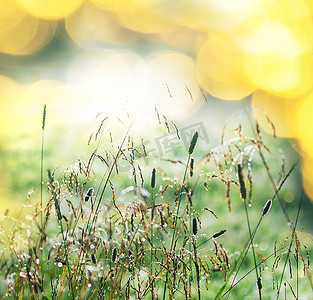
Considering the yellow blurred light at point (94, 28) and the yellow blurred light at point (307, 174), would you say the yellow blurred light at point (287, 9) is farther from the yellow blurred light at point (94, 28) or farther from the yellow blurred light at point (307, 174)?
the yellow blurred light at point (94, 28)

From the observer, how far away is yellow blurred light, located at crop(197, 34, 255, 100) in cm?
542

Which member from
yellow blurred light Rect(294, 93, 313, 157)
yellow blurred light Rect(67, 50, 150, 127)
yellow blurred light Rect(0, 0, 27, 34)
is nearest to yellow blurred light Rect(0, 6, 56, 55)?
yellow blurred light Rect(0, 0, 27, 34)

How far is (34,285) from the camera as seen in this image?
1586 mm

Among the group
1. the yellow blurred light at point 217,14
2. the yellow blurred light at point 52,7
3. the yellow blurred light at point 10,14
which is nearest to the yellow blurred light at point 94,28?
the yellow blurred light at point 52,7

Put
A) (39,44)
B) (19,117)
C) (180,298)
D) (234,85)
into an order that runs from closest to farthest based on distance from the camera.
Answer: (180,298)
(19,117)
(234,85)
(39,44)

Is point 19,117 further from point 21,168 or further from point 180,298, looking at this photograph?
point 180,298

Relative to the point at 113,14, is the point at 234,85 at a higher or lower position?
lower

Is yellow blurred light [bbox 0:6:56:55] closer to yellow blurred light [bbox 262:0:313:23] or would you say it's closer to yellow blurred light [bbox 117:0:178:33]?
yellow blurred light [bbox 117:0:178:33]

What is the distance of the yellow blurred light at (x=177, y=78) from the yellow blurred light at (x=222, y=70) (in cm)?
15

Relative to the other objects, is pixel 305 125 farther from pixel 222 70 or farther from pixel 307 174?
pixel 222 70

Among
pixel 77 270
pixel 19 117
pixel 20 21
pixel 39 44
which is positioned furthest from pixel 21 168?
pixel 20 21

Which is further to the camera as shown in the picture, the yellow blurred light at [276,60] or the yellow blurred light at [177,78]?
the yellow blurred light at [276,60]

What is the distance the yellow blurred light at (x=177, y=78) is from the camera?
4859 millimetres

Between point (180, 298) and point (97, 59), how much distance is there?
15.8 ft
